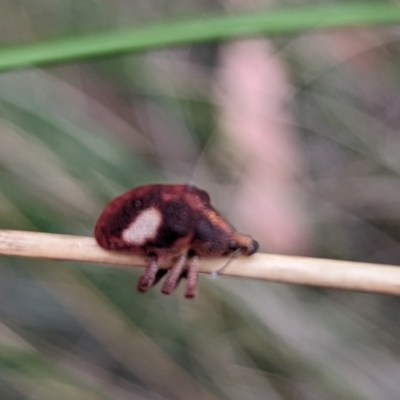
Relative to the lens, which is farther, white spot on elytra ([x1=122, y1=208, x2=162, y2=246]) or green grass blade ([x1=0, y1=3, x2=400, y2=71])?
green grass blade ([x1=0, y1=3, x2=400, y2=71])

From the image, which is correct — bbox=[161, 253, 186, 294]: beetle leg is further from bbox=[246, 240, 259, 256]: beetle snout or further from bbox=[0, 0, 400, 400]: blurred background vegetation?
bbox=[0, 0, 400, 400]: blurred background vegetation

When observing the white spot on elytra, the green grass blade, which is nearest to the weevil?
the white spot on elytra

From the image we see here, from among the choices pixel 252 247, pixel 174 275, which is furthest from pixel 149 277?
pixel 252 247

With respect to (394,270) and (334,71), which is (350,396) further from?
(334,71)

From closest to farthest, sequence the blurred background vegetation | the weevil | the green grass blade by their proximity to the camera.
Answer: the weevil → the green grass blade → the blurred background vegetation

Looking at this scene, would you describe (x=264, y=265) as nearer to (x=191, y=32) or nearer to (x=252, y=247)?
(x=252, y=247)

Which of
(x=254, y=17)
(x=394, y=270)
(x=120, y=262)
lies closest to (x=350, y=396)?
(x=394, y=270)

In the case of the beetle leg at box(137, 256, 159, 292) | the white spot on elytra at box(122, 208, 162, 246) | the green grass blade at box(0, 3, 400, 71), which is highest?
the green grass blade at box(0, 3, 400, 71)
